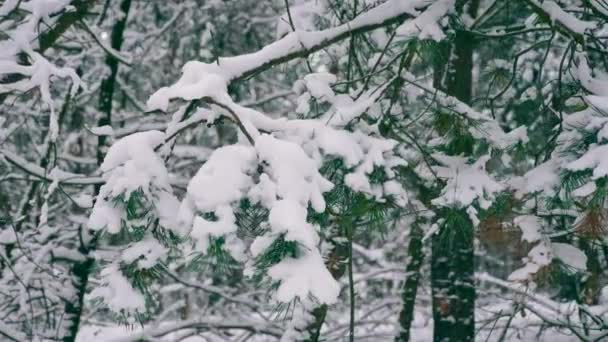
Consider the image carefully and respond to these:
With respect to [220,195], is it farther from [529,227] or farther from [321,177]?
[529,227]

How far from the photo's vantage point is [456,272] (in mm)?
4621

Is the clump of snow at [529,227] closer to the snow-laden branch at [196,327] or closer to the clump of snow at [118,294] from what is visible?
the clump of snow at [118,294]

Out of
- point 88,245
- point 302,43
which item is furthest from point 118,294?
point 88,245

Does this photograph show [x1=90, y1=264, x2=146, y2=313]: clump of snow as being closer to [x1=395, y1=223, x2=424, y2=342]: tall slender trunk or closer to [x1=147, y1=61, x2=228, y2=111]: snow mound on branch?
[x1=147, y1=61, x2=228, y2=111]: snow mound on branch

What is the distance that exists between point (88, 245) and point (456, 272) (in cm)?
334

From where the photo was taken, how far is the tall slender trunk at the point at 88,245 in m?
5.26

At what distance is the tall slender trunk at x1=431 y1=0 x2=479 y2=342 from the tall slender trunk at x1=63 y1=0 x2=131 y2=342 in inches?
115

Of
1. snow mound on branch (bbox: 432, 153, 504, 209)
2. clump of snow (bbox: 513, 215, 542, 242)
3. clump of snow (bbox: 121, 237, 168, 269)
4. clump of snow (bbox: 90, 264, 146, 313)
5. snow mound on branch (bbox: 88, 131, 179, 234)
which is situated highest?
snow mound on branch (bbox: 432, 153, 504, 209)

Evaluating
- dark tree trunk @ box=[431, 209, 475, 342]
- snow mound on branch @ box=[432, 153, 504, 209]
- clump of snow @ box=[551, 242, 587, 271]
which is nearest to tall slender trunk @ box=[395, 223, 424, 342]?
dark tree trunk @ box=[431, 209, 475, 342]

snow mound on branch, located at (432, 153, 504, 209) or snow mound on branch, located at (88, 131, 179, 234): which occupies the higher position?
snow mound on branch, located at (432, 153, 504, 209)

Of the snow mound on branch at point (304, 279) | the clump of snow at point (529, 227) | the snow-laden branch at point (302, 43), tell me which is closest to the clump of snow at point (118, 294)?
the snow mound on branch at point (304, 279)

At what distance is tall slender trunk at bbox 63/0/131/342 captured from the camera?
526cm

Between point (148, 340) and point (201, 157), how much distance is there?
1928 mm

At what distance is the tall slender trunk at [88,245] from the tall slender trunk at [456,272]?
9.58 feet
